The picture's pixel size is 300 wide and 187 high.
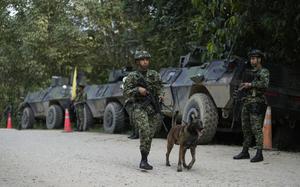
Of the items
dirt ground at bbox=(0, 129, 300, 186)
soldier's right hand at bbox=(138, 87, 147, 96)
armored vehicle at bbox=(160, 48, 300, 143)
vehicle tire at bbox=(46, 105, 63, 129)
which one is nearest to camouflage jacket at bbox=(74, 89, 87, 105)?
vehicle tire at bbox=(46, 105, 63, 129)

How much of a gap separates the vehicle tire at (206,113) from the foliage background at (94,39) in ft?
4.09

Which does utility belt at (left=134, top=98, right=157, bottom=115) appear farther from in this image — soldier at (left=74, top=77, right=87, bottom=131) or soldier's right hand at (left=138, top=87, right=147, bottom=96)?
soldier at (left=74, top=77, right=87, bottom=131)

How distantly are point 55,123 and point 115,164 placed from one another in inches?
507

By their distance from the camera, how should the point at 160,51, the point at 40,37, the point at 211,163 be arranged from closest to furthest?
the point at 211,163, the point at 160,51, the point at 40,37

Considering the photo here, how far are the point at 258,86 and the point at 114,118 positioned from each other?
8.18m

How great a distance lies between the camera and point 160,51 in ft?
68.8

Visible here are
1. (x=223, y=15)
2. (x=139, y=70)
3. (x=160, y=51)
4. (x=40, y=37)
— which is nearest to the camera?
(x=139, y=70)

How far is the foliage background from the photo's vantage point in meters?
15.9

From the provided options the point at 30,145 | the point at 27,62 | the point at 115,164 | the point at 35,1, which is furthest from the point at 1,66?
the point at 115,164

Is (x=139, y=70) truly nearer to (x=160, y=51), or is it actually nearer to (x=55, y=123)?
(x=160, y=51)

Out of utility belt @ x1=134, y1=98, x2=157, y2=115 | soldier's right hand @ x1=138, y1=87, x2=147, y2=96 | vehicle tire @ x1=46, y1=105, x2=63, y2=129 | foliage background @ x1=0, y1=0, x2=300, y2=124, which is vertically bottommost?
vehicle tire @ x1=46, y1=105, x2=63, y2=129

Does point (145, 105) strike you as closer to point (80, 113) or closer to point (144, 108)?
point (144, 108)

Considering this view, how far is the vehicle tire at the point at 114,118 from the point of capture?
17.3 metres

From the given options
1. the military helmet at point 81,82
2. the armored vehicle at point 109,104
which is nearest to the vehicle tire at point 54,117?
the military helmet at point 81,82
